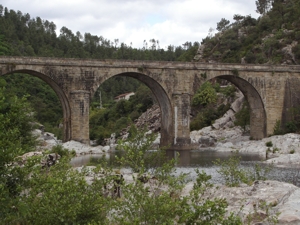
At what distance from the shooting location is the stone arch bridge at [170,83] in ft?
126

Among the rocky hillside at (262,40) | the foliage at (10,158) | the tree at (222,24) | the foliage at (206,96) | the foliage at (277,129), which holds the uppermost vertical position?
the tree at (222,24)

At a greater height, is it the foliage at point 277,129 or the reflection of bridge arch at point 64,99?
the reflection of bridge arch at point 64,99

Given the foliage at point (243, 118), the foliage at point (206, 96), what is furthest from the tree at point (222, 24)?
the foliage at point (243, 118)

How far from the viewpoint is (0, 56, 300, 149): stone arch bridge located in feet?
126

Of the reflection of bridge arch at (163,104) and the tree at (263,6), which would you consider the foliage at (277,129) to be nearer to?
the reflection of bridge arch at (163,104)

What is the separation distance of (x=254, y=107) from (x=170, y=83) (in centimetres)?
1006

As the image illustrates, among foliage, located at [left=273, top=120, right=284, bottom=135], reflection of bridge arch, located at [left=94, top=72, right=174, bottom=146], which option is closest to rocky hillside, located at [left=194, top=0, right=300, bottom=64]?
foliage, located at [left=273, top=120, right=284, bottom=135]

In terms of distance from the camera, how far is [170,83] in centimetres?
4178

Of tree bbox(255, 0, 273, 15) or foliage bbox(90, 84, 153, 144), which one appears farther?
tree bbox(255, 0, 273, 15)

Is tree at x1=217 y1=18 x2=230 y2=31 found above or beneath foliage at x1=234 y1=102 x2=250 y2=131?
above

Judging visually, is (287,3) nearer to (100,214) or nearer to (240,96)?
(240,96)

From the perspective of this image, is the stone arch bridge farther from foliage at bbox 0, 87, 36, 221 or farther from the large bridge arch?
foliage at bbox 0, 87, 36, 221

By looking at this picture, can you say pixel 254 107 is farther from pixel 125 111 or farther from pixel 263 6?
pixel 263 6

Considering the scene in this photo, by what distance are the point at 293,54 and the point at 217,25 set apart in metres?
46.3
